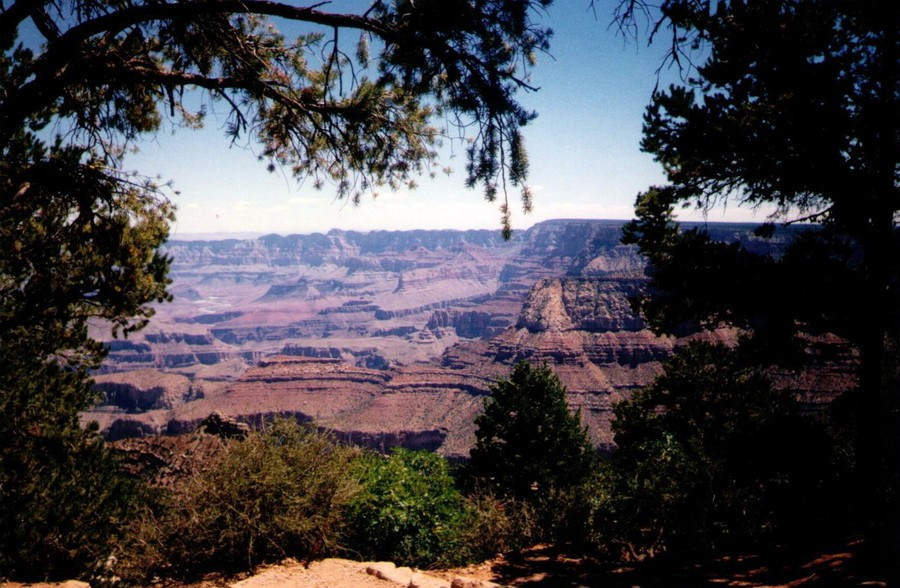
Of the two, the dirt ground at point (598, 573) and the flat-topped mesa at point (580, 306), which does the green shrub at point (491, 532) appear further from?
the flat-topped mesa at point (580, 306)

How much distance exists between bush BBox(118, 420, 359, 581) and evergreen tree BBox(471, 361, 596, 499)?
Answer: 12.1 meters

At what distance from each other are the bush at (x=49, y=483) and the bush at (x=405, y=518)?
495 cm

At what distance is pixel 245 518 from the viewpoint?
6.49 m

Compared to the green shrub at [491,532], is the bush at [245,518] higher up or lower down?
higher up

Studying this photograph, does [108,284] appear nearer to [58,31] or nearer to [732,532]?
[58,31]

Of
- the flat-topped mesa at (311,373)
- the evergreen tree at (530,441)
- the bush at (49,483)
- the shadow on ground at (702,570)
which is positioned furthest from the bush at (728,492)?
the flat-topped mesa at (311,373)

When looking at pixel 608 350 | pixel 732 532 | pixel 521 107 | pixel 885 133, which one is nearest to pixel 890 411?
pixel 732 532

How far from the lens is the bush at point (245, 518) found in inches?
261

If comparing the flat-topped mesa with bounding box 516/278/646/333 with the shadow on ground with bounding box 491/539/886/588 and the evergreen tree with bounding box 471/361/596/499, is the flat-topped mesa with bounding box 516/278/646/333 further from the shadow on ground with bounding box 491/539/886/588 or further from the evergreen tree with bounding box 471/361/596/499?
the shadow on ground with bounding box 491/539/886/588

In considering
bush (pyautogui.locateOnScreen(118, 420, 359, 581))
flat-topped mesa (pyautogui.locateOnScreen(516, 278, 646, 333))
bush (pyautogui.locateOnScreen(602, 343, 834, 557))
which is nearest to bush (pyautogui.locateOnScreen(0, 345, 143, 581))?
bush (pyautogui.locateOnScreen(118, 420, 359, 581))

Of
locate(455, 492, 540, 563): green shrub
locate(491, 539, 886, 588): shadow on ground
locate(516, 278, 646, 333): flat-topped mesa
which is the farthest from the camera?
locate(516, 278, 646, 333): flat-topped mesa

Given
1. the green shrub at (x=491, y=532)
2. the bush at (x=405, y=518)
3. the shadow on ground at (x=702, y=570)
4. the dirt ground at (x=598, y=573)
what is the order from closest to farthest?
the dirt ground at (x=598, y=573) < the shadow on ground at (x=702, y=570) < the bush at (x=405, y=518) < the green shrub at (x=491, y=532)

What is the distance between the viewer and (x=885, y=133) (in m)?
7.84

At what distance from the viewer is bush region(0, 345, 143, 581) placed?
9.38 metres
